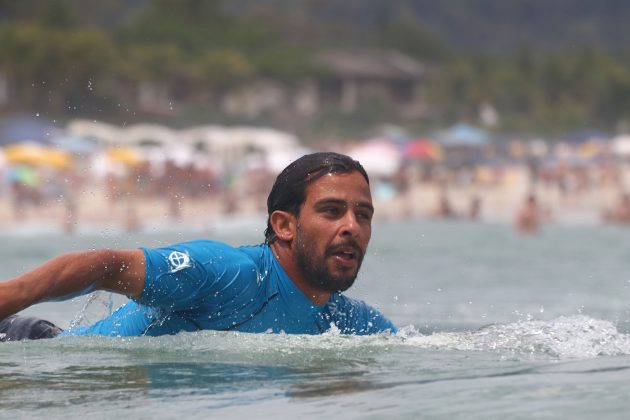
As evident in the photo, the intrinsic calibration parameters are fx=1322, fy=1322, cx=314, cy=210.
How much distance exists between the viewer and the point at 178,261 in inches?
178

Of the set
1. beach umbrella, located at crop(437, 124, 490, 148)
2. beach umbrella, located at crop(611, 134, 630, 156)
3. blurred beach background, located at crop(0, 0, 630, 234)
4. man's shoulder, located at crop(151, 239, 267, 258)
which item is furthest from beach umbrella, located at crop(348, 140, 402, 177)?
man's shoulder, located at crop(151, 239, 267, 258)

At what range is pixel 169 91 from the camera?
7281cm

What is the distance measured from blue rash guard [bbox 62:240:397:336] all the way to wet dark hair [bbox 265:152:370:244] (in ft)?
0.67

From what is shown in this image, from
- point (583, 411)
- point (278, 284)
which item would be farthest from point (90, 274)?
point (583, 411)

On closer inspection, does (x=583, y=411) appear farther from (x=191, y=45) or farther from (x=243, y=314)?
(x=191, y=45)

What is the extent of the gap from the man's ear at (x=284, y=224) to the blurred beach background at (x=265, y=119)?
543 inches

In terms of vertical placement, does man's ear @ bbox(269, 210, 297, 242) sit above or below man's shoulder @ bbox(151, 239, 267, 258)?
above

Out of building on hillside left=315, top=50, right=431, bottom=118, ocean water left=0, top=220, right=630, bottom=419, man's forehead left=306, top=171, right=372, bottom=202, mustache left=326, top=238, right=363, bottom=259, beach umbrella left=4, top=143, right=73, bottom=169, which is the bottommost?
ocean water left=0, top=220, right=630, bottom=419

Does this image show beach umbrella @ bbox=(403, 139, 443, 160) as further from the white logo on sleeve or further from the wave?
the white logo on sleeve

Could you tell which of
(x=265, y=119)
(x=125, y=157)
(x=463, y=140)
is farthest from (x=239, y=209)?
(x=265, y=119)

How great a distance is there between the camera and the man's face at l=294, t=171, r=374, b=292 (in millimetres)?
4781

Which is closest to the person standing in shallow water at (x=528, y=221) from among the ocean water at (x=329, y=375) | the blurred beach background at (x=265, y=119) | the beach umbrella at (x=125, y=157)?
the blurred beach background at (x=265, y=119)

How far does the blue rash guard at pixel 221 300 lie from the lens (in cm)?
455

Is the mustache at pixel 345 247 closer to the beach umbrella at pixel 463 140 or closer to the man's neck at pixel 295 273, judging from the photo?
the man's neck at pixel 295 273
